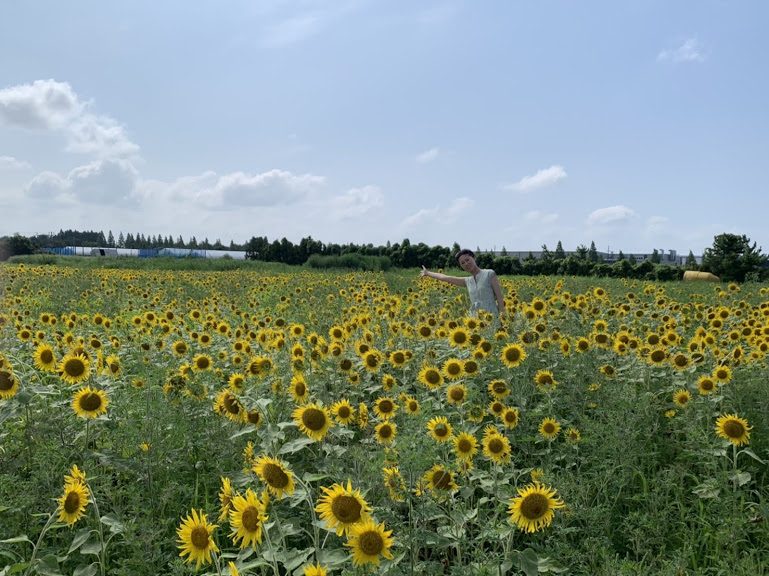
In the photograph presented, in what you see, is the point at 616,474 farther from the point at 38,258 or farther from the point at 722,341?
the point at 38,258

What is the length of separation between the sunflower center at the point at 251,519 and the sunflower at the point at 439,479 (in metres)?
0.71

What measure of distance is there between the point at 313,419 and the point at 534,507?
1.01m

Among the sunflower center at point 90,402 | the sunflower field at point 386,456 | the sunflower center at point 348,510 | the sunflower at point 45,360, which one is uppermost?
the sunflower at point 45,360

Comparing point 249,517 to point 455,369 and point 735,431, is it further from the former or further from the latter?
point 735,431

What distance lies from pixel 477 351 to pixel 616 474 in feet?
3.88

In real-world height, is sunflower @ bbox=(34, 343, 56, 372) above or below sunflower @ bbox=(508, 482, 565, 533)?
above

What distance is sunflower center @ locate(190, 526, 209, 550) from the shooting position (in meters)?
1.99

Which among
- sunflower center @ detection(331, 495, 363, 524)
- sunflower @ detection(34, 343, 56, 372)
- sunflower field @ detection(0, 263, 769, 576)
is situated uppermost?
sunflower @ detection(34, 343, 56, 372)

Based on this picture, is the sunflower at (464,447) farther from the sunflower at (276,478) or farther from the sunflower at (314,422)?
the sunflower at (276,478)

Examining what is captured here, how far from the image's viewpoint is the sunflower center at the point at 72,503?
2.44 m

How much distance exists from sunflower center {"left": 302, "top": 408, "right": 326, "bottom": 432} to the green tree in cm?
2851

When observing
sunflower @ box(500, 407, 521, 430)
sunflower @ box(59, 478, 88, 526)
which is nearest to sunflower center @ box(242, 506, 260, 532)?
sunflower @ box(59, 478, 88, 526)

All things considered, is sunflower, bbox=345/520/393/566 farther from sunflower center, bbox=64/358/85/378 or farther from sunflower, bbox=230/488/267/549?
sunflower center, bbox=64/358/85/378

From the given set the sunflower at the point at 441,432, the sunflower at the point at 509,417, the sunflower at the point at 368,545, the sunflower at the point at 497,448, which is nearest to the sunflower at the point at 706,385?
the sunflower at the point at 509,417
